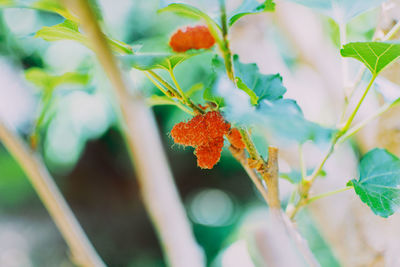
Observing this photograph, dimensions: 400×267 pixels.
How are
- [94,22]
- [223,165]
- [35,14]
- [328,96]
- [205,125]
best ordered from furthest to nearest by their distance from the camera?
[223,165]
[35,14]
[328,96]
[205,125]
[94,22]

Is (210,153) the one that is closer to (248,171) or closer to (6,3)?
(248,171)

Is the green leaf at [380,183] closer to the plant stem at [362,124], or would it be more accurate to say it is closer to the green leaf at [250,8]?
the plant stem at [362,124]

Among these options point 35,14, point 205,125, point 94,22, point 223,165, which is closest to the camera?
point 94,22

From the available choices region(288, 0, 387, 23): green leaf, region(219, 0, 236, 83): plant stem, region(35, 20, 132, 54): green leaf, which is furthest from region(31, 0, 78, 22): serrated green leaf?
region(288, 0, 387, 23): green leaf

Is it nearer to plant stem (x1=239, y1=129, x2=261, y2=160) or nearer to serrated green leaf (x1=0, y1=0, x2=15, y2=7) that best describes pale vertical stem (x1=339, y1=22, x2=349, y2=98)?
plant stem (x1=239, y1=129, x2=261, y2=160)

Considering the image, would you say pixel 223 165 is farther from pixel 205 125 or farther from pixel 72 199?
pixel 205 125

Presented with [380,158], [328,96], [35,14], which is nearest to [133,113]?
[380,158]

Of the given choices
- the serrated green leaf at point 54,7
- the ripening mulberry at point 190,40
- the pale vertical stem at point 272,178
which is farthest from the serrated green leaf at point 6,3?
the pale vertical stem at point 272,178
